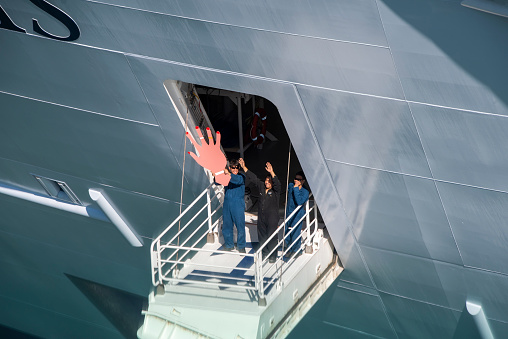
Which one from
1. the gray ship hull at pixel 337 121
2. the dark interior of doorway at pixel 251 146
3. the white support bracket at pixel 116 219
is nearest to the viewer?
the gray ship hull at pixel 337 121

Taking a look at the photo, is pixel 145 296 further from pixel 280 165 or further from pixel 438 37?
pixel 438 37

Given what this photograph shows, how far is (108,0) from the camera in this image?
18.1 ft

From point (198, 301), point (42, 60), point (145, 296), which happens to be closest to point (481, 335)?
point (198, 301)

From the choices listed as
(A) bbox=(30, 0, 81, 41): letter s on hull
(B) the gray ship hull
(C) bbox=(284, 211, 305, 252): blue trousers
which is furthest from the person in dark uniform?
(A) bbox=(30, 0, 81, 41): letter s on hull

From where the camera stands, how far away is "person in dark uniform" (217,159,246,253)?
20.7ft

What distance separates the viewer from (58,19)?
233 inches

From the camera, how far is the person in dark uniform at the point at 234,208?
6.30m

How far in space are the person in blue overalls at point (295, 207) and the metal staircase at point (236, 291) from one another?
71 millimetres

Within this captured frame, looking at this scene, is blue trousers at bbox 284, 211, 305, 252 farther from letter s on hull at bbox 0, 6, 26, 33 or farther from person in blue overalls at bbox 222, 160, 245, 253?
letter s on hull at bbox 0, 6, 26, 33

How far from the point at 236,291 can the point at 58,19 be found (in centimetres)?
274

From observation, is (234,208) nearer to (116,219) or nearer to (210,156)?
(210,156)

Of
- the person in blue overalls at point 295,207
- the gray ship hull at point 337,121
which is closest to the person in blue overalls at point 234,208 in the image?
the person in blue overalls at point 295,207

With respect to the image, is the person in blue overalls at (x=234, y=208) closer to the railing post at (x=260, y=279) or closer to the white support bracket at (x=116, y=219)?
the railing post at (x=260, y=279)

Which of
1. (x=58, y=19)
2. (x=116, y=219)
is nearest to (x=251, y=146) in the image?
(x=116, y=219)
